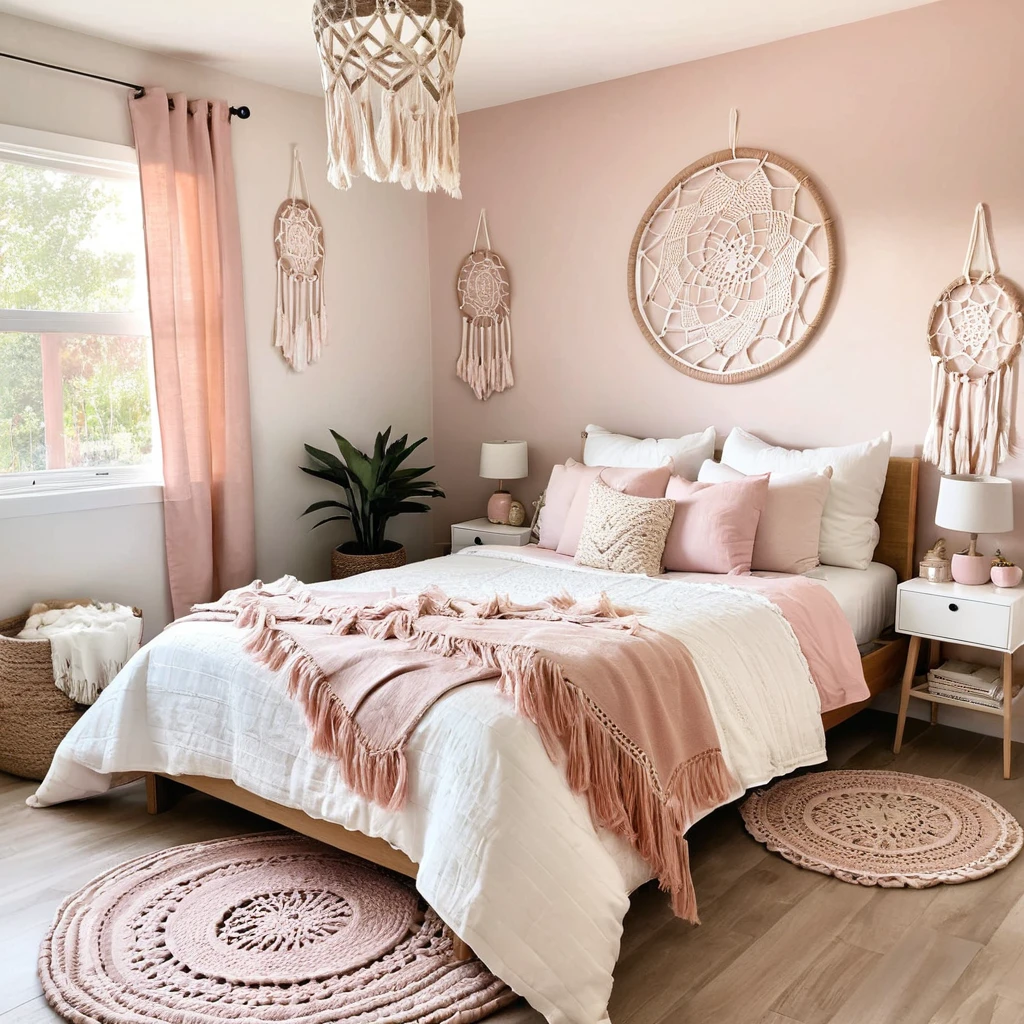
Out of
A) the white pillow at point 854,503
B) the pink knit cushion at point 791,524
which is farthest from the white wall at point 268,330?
the white pillow at point 854,503

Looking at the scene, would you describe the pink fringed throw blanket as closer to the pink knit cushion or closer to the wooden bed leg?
the wooden bed leg

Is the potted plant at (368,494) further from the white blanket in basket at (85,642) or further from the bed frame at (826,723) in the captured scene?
the bed frame at (826,723)

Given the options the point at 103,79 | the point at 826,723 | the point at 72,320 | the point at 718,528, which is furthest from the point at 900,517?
the point at 103,79

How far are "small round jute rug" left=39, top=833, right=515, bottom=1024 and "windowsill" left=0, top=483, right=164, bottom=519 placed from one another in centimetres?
151

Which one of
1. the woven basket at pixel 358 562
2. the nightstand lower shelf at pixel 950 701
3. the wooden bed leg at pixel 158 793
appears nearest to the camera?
the wooden bed leg at pixel 158 793

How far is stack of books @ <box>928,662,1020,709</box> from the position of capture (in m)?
3.38

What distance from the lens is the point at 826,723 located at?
3.23 meters

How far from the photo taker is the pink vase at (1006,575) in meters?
3.32

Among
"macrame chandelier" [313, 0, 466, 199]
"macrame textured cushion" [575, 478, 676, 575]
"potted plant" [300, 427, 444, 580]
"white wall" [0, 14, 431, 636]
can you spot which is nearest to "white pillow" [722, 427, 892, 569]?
"macrame textured cushion" [575, 478, 676, 575]

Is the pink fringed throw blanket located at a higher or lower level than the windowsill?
lower

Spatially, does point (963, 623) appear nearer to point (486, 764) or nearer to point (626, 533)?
point (626, 533)

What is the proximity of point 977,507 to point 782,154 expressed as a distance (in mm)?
1595

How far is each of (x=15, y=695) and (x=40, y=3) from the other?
2324mm

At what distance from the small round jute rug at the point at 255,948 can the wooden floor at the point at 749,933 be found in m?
0.09
